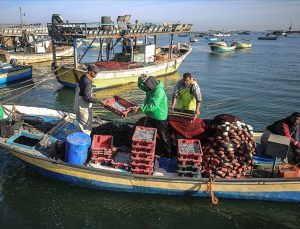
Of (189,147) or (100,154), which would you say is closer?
(189,147)

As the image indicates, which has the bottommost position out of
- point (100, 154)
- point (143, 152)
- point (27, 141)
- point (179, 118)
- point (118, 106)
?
point (27, 141)

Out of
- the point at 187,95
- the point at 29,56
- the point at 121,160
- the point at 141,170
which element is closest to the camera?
the point at 141,170

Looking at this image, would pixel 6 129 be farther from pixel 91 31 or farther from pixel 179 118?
pixel 91 31

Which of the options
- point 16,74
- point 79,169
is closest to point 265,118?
point 79,169

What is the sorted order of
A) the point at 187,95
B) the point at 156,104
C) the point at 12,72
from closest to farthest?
the point at 156,104
the point at 187,95
the point at 12,72

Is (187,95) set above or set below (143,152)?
above

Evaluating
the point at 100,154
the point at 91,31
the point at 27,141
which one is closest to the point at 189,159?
the point at 100,154

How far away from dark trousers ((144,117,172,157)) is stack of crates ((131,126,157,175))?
0.38 meters

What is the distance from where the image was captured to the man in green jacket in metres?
7.97

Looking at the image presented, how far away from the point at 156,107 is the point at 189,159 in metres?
1.59

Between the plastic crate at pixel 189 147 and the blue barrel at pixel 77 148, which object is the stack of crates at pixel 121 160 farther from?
Answer: the plastic crate at pixel 189 147

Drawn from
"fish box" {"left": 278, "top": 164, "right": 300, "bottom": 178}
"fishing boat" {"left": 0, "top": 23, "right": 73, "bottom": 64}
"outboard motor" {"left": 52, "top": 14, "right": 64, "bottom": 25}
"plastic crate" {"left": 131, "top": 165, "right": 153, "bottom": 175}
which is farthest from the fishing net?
"fishing boat" {"left": 0, "top": 23, "right": 73, "bottom": 64}

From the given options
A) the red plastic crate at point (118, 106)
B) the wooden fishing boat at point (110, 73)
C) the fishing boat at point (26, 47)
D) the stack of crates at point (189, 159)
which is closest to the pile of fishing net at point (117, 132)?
the red plastic crate at point (118, 106)

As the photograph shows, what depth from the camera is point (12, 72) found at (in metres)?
22.4
